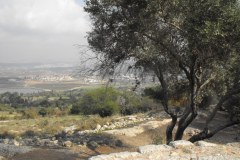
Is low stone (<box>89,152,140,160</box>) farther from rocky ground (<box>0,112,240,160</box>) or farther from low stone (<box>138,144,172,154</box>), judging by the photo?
low stone (<box>138,144,172,154</box>)

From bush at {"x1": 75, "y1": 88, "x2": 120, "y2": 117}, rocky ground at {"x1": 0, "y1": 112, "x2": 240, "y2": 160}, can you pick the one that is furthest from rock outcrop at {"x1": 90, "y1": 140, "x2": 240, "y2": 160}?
bush at {"x1": 75, "y1": 88, "x2": 120, "y2": 117}

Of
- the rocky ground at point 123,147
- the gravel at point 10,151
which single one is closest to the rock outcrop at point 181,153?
the rocky ground at point 123,147

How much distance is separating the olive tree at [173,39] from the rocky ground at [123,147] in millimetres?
3179

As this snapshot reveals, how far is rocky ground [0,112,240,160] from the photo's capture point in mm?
13219

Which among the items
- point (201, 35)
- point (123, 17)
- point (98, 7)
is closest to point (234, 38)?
point (201, 35)

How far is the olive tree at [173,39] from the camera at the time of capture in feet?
45.3

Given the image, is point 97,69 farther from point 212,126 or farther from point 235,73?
point 212,126

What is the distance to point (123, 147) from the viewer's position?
2384 cm

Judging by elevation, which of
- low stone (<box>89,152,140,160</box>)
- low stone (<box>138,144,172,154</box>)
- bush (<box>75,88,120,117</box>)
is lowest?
bush (<box>75,88,120,117</box>)

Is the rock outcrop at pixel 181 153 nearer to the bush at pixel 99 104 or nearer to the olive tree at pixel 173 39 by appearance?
the olive tree at pixel 173 39

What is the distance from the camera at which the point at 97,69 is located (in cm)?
1797

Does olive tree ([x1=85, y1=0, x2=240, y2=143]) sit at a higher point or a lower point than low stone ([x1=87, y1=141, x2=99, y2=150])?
higher

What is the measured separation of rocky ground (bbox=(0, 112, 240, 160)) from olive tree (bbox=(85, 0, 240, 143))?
3.18m

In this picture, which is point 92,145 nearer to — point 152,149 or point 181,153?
point 152,149
